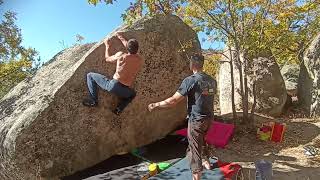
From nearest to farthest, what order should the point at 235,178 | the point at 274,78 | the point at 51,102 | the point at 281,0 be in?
the point at 235,178 → the point at 51,102 → the point at 281,0 → the point at 274,78

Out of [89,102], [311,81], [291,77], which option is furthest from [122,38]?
[291,77]

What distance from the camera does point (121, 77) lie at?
817 centimetres

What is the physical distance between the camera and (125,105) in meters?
8.78

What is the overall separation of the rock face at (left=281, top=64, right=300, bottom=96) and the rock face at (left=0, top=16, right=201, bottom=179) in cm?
771

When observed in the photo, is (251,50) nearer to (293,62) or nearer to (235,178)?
(235,178)

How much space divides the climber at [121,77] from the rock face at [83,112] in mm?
270

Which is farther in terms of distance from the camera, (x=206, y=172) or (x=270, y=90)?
(x=270, y=90)

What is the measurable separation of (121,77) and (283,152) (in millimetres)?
4778

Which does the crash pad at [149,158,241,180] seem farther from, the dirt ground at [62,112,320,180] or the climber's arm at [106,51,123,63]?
the climber's arm at [106,51,123,63]

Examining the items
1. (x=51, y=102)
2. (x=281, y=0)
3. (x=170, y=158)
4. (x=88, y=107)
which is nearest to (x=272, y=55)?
(x=281, y=0)

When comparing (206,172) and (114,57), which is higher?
(114,57)

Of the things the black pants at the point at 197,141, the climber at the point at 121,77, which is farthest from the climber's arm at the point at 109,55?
the black pants at the point at 197,141

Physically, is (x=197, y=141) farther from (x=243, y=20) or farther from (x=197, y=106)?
(x=243, y=20)

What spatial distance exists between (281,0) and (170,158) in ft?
18.8
